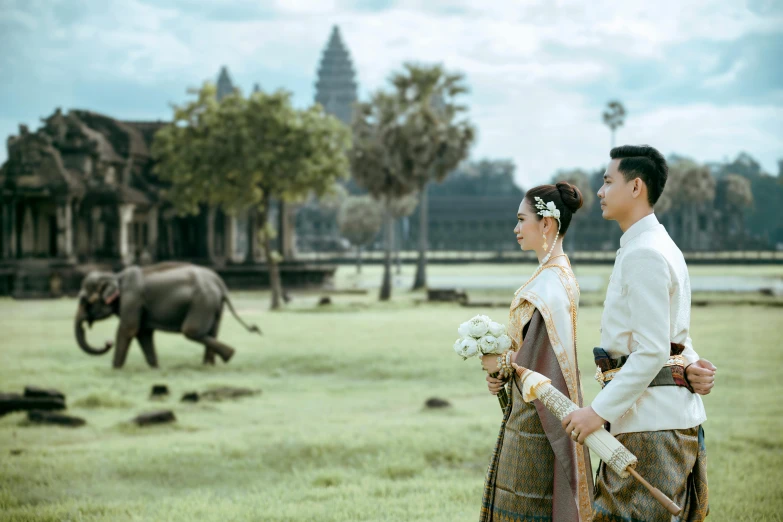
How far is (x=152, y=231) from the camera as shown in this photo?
118ft

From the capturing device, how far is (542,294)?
3.73 m

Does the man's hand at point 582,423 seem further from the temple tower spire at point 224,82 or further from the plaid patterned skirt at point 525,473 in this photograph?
the temple tower spire at point 224,82

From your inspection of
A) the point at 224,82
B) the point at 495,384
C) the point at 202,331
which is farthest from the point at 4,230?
the point at 224,82

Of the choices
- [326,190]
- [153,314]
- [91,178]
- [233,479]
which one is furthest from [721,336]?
[91,178]

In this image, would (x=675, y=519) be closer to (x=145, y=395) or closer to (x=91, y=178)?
(x=145, y=395)

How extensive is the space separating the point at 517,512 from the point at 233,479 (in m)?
3.88

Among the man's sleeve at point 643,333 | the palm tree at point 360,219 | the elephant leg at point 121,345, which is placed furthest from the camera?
the palm tree at point 360,219

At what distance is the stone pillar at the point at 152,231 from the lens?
35.7m

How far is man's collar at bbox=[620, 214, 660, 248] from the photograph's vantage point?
3.40m

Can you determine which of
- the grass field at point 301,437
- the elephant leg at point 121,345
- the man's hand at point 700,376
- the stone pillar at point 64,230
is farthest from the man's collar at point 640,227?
the stone pillar at point 64,230

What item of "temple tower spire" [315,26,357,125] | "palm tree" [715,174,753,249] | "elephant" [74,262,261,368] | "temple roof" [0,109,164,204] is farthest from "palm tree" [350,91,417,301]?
"temple tower spire" [315,26,357,125]

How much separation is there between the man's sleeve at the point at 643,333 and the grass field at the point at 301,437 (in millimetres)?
2735

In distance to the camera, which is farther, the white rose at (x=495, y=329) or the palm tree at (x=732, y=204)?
the palm tree at (x=732, y=204)

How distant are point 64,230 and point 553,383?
28543 millimetres
